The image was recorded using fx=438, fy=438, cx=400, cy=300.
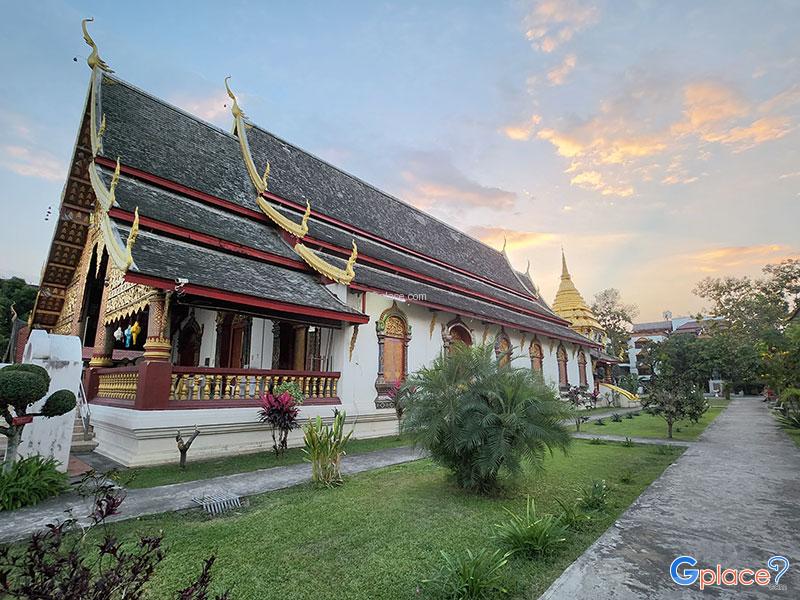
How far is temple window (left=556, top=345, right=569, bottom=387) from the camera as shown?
18.6 meters

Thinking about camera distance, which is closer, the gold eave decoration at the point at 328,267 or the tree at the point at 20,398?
the tree at the point at 20,398

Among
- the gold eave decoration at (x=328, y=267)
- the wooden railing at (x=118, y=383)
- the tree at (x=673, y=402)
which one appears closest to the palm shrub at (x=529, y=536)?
the wooden railing at (x=118, y=383)

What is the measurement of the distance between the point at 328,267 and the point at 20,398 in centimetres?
569

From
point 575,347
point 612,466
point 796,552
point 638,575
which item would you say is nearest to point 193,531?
point 638,575

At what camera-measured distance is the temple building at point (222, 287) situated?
6797mm

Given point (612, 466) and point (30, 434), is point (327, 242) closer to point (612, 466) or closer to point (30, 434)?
point (30, 434)

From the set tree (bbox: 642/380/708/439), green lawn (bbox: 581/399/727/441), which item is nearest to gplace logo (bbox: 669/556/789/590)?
tree (bbox: 642/380/708/439)

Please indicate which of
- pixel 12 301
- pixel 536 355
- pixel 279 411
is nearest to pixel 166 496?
pixel 279 411

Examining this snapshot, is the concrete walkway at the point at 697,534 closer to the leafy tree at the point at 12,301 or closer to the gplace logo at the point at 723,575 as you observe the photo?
the gplace logo at the point at 723,575

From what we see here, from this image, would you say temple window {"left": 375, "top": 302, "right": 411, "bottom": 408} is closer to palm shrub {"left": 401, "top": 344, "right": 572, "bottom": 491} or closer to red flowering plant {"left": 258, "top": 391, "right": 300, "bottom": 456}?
red flowering plant {"left": 258, "top": 391, "right": 300, "bottom": 456}

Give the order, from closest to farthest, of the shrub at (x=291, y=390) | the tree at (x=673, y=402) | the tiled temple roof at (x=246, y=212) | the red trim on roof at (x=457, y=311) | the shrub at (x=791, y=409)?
the shrub at (x=291, y=390) → the tiled temple roof at (x=246, y=212) → the tree at (x=673, y=402) → the red trim on roof at (x=457, y=311) → the shrub at (x=791, y=409)

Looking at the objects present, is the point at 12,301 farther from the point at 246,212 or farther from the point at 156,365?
the point at 156,365

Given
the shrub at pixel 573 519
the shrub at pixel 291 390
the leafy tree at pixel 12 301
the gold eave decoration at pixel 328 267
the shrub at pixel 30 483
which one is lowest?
the shrub at pixel 573 519

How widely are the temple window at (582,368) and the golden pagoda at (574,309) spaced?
4664mm
